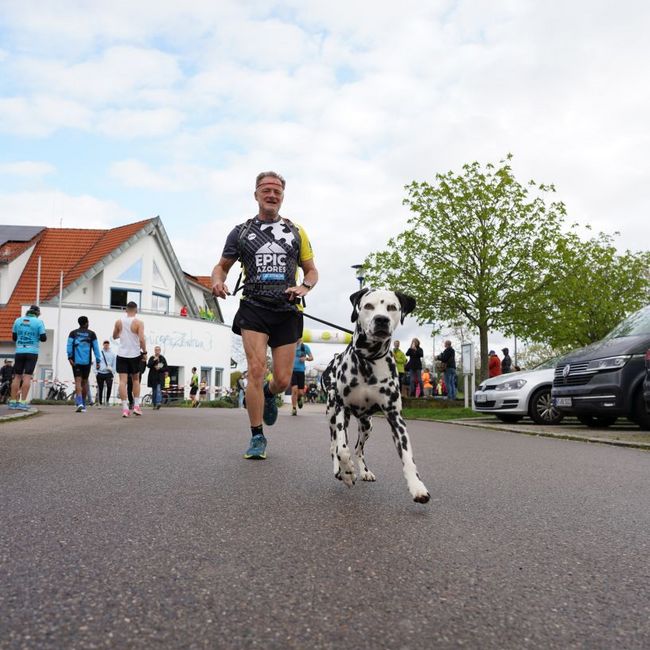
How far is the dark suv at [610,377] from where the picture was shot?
10953 millimetres

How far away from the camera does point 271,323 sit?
597 cm

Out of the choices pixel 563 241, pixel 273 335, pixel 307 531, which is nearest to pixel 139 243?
pixel 563 241

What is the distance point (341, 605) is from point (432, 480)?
125 inches

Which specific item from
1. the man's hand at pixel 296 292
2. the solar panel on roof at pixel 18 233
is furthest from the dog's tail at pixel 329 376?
the solar panel on roof at pixel 18 233

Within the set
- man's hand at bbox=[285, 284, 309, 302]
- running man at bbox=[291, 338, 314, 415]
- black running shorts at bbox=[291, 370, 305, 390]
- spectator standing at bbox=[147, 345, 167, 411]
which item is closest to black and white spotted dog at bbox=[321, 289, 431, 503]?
man's hand at bbox=[285, 284, 309, 302]

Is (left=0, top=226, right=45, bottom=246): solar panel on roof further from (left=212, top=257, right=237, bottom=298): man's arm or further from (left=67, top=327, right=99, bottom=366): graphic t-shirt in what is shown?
(left=212, top=257, right=237, bottom=298): man's arm

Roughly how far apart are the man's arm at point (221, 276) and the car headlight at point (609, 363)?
24.3 feet

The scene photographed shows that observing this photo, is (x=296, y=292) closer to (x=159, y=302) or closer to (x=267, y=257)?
(x=267, y=257)

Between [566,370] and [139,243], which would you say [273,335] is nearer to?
[566,370]

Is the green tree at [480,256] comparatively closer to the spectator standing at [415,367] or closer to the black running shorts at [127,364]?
the spectator standing at [415,367]

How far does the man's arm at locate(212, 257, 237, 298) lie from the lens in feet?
19.4

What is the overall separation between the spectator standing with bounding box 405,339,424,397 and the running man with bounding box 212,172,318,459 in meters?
15.8

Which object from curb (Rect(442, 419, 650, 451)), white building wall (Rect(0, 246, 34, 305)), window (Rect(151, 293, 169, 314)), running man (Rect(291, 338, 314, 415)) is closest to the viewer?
curb (Rect(442, 419, 650, 451))

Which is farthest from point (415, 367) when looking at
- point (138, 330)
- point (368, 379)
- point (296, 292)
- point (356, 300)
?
point (368, 379)
